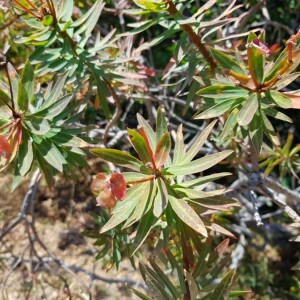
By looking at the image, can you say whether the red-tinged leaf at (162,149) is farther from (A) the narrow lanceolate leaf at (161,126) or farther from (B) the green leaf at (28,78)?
(B) the green leaf at (28,78)

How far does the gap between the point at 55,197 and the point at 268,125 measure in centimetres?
260

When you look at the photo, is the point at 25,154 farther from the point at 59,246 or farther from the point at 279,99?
the point at 59,246

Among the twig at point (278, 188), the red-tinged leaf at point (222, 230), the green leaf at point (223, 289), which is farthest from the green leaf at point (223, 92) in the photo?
the twig at point (278, 188)

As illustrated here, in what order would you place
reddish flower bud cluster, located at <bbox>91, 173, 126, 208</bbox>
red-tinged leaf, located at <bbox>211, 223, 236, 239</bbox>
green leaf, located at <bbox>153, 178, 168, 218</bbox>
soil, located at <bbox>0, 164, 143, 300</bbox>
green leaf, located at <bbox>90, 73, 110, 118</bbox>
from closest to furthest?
reddish flower bud cluster, located at <bbox>91, 173, 126, 208</bbox>, green leaf, located at <bbox>153, 178, 168, 218</bbox>, red-tinged leaf, located at <bbox>211, 223, 236, 239</bbox>, green leaf, located at <bbox>90, 73, 110, 118</bbox>, soil, located at <bbox>0, 164, 143, 300</bbox>

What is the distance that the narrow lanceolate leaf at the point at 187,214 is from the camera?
1030mm

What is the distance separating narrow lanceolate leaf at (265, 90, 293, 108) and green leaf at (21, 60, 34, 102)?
63cm

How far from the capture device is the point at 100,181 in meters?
0.87

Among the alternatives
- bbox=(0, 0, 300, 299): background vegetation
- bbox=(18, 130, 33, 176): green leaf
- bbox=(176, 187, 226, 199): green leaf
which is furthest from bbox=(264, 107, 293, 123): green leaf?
bbox=(18, 130, 33, 176): green leaf

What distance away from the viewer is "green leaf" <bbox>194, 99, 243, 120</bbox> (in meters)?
1.23

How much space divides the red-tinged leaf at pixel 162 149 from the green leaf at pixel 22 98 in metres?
0.41

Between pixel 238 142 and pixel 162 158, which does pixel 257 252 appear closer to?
pixel 238 142

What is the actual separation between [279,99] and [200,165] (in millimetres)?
263

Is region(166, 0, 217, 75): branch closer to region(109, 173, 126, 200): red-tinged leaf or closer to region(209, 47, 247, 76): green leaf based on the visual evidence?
region(209, 47, 247, 76): green leaf

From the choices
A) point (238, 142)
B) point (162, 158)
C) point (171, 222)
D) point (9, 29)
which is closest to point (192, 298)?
point (171, 222)
